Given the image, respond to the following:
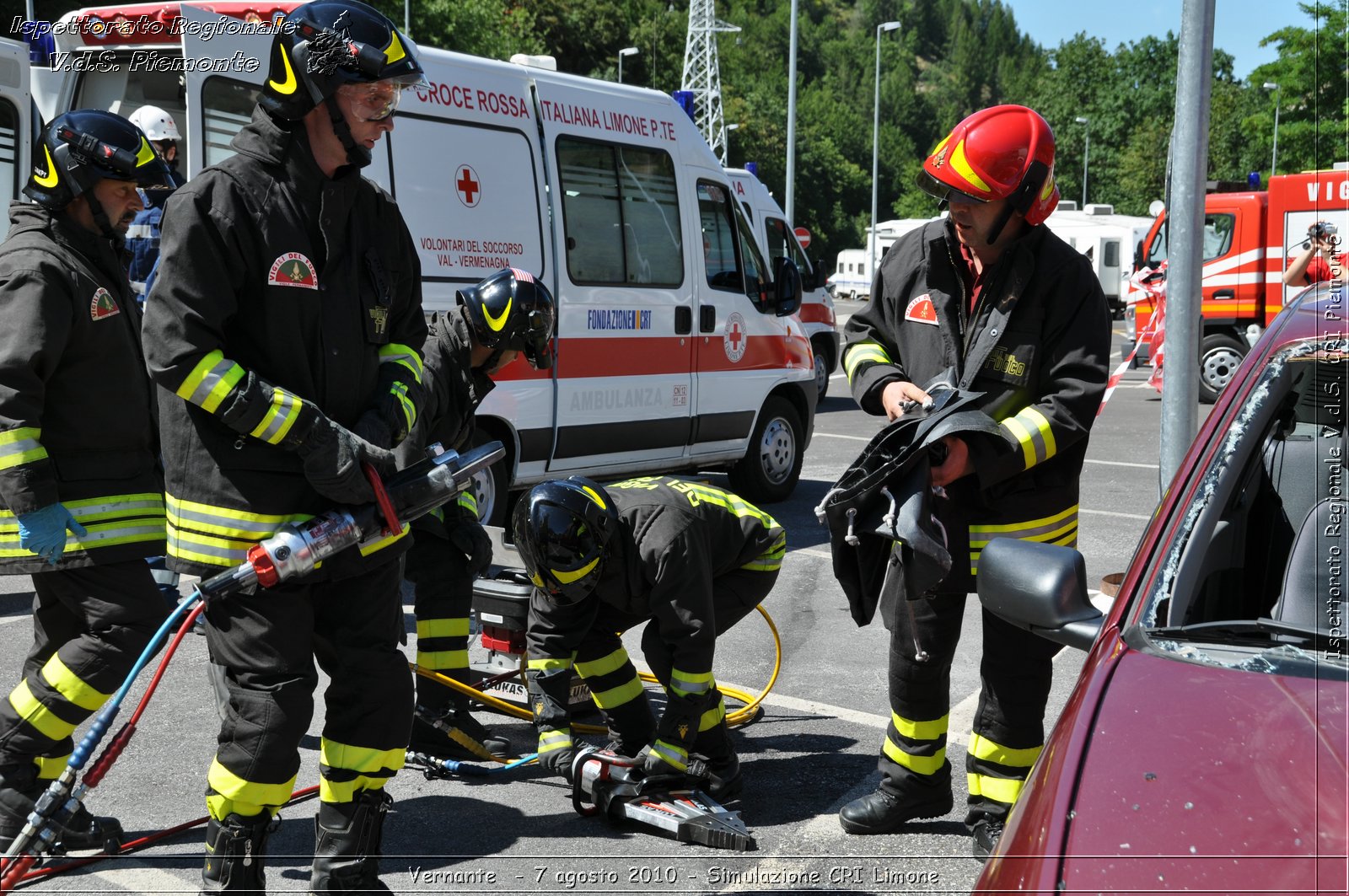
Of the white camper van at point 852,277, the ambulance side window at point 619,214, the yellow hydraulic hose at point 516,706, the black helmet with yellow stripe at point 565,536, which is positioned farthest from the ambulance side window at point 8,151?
the white camper van at point 852,277

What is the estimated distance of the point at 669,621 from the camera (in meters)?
3.88

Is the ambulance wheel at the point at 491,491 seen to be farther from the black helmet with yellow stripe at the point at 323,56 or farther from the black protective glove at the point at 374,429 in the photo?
the black helmet with yellow stripe at the point at 323,56

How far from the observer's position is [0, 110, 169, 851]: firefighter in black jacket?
11.2ft

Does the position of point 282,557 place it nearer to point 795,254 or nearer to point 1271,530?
point 1271,530

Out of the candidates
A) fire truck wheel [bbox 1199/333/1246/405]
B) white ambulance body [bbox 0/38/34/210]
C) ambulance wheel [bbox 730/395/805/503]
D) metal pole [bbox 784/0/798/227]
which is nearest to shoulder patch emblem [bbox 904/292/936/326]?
ambulance wheel [bbox 730/395/805/503]

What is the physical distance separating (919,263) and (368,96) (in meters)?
1.62

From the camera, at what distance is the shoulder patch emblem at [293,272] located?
109 inches

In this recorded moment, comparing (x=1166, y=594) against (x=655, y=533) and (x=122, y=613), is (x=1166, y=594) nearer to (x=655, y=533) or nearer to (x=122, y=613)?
(x=655, y=533)

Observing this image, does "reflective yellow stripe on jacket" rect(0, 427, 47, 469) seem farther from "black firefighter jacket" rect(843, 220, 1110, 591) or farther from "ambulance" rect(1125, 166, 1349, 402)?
"ambulance" rect(1125, 166, 1349, 402)

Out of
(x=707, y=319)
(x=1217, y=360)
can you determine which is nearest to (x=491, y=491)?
(x=707, y=319)

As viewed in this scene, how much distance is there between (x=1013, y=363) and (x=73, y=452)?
260 centimetres

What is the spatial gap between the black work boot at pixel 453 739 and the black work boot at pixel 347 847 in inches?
50.8

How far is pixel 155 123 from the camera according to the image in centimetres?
655

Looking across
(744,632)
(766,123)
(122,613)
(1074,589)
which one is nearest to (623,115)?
(744,632)
